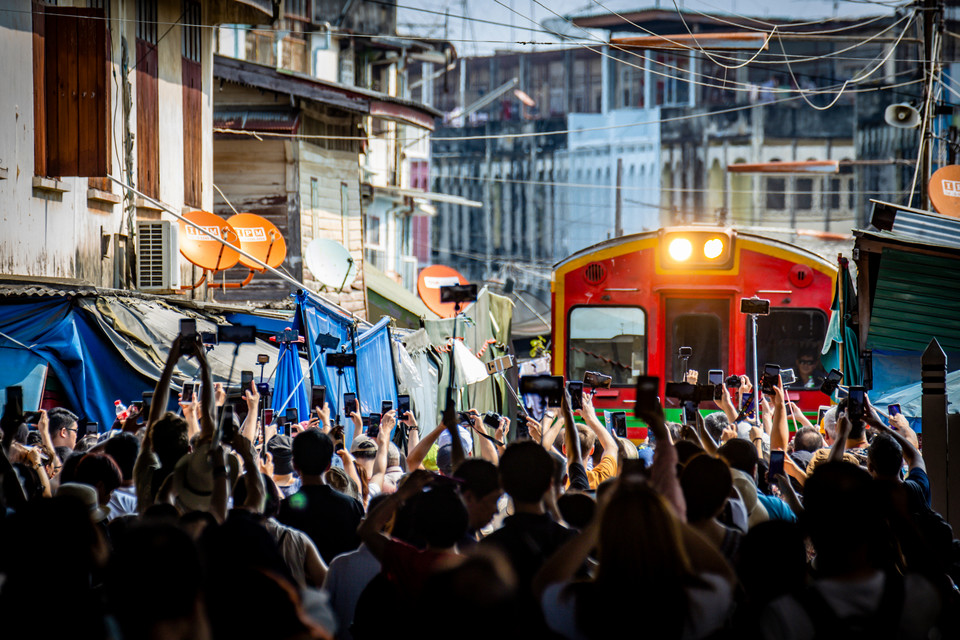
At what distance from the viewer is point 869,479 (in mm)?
3391

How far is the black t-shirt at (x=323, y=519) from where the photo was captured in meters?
4.49

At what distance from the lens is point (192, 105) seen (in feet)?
51.4

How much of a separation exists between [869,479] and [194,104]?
13.9 meters

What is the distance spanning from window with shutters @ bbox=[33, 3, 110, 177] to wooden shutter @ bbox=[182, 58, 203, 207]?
148 inches

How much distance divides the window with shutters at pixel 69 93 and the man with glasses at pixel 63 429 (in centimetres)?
398

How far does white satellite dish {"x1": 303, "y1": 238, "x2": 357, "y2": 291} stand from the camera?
58.4 ft

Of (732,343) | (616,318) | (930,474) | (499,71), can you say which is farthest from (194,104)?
(499,71)

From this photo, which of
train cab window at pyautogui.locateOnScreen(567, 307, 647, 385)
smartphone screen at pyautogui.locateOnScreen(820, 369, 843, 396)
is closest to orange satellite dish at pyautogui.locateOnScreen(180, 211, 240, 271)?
train cab window at pyautogui.locateOnScreen(567, 307, 647, 385)

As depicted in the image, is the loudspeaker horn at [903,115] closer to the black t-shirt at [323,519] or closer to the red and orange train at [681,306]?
the red and orange train at [681,306]

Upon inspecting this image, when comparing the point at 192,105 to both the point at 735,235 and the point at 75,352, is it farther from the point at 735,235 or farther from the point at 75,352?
the point at 735,235

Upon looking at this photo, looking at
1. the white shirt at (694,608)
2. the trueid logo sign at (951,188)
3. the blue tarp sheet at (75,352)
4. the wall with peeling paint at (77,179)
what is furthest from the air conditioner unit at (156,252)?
the white shirt at (694,608)

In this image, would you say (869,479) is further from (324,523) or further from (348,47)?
(348,47)

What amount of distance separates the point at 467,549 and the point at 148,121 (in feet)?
37.7

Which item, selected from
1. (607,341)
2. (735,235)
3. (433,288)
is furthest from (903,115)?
(433,288)
